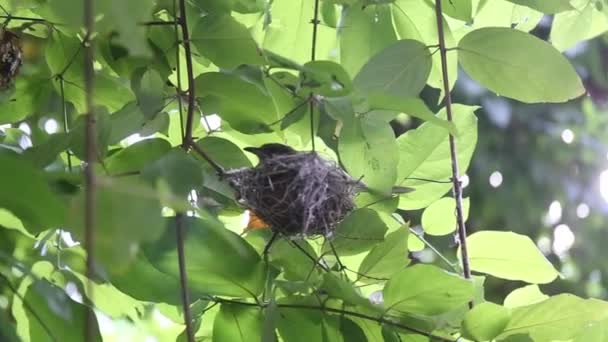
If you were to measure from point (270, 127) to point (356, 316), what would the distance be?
0.23 metres

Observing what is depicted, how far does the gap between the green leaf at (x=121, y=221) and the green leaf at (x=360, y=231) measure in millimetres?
504

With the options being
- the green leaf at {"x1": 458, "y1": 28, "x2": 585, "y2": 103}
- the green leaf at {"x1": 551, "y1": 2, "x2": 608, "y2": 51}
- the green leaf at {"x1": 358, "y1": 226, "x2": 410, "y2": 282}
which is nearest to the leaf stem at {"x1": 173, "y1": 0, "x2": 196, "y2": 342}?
the green leaf at {"x1": 358, "y1": 226, "x2": 410, "y2": 282}

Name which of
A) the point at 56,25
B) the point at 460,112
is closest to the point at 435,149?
the point at 460,112

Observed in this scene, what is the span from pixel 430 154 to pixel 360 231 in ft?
0.51

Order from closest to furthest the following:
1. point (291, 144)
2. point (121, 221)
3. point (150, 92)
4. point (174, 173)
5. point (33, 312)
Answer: point (121, 221)
point (174, 173)
point (33, 312)
point (150, 92)
point (291, 144)

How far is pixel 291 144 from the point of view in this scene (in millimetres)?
1084

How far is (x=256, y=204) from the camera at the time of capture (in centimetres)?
97

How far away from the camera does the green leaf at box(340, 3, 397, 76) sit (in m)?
1.03

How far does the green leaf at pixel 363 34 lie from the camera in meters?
1.03

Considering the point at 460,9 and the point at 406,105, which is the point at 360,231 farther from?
the point at 460,9

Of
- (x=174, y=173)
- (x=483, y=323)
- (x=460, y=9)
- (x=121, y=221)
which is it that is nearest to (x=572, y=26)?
(x=460, y=9)

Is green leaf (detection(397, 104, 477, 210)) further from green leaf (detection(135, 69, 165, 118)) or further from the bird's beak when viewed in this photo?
green leaf (detection(135, 69, 165, 118))

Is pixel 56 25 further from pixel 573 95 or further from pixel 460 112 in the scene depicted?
pixel 573 95

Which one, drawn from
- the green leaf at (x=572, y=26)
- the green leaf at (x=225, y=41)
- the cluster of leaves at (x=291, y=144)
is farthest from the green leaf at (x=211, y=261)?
the green leaf at (x=572, y=26)
